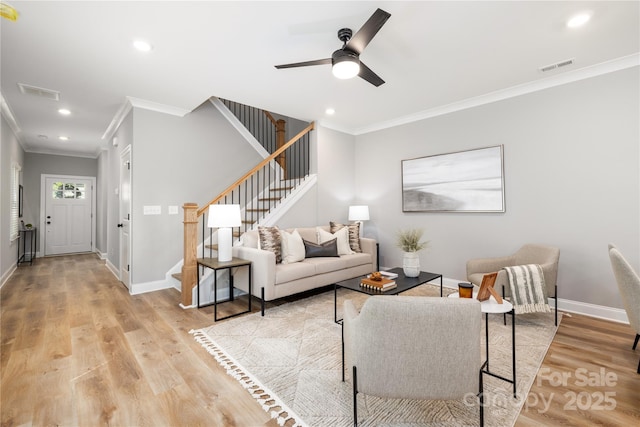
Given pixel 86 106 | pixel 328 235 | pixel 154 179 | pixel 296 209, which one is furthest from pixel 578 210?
pixel 86 106

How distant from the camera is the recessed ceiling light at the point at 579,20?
241 centimetres

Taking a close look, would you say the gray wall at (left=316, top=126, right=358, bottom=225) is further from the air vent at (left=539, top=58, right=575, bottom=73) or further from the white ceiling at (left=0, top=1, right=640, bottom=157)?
the air vent at (left=539, top=58, right=575, bottom=73)

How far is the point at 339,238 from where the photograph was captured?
14.6 feet

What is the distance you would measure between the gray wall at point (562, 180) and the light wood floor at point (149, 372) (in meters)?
0.80

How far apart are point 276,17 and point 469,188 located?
3340 millimetres

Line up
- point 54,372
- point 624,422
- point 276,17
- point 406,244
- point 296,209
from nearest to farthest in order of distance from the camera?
point 624,422
point 54,372
point 276,17
point 406,244
point 296,209

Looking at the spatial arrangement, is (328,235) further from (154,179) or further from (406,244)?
(154,179)

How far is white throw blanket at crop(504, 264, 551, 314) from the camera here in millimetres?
2912

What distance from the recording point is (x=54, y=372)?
2.20 metres

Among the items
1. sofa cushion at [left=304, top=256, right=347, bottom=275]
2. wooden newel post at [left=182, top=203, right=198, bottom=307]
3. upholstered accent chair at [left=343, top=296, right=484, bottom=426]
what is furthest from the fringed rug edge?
sofa cushion at [left=304, top=256, right=347, bottom=275]

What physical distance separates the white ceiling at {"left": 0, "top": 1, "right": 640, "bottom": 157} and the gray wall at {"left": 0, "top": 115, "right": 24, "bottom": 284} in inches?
28.4

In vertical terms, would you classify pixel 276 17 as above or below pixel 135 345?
above

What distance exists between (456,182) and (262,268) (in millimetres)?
3052

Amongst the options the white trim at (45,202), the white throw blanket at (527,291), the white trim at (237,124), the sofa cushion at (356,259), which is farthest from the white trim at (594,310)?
the white trim at (45,202)
